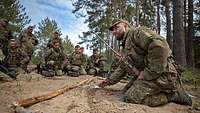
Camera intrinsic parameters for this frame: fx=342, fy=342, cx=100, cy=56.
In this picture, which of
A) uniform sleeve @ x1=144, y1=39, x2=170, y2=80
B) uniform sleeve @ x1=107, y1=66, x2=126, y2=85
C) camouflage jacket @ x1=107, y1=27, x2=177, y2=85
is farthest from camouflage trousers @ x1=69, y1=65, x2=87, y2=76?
uniform sleeve @ x1=144, y1=39, x2=170, y2=80

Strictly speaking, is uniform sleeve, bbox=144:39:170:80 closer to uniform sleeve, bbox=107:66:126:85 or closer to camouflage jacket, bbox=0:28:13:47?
uniform sleeve, bbox=107:66:126:85

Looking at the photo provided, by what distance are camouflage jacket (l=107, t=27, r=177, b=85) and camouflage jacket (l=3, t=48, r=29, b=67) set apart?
577 cm

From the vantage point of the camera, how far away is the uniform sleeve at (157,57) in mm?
Result: 5957

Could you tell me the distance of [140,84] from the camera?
20.6 ft

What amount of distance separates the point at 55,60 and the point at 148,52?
6.87 m

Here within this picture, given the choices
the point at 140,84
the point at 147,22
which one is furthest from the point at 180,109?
the point at 147,22

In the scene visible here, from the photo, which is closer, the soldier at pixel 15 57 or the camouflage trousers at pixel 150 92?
the camouflage trousers at pixel 150 92

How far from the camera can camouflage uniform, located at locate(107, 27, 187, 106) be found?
5992mm

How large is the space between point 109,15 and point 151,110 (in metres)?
22.4

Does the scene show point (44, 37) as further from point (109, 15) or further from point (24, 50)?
point (24, 50)

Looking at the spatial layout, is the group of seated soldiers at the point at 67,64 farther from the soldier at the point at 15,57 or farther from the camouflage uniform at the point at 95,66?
the soldier at the point at 15,57

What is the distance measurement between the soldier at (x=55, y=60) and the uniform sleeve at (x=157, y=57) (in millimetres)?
6514

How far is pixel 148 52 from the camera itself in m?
6.16

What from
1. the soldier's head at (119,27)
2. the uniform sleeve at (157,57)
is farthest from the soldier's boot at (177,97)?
the soldier's head at (119,27)
